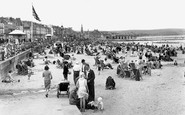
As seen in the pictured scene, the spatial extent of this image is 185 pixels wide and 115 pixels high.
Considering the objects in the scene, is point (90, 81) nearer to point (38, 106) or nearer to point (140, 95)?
point (38, 106)

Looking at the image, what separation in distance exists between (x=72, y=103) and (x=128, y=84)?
6.39 m

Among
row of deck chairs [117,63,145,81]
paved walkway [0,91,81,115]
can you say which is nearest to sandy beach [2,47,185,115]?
row of deck chairs [117,63,145,81]

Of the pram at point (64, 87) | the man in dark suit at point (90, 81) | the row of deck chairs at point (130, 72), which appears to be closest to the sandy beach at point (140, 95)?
the row of deck chairs at point (130, 72)

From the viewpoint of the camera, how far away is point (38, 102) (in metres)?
10.0

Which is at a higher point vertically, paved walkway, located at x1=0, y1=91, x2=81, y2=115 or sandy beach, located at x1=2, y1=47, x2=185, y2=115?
paved walkway, located at x1=0, y1=91, x2=81, y2=115

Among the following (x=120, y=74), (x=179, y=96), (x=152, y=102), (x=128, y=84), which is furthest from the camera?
(x=120, y=74)

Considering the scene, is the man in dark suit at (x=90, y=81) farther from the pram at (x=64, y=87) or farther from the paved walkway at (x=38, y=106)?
the pram at (x=64, y=87)

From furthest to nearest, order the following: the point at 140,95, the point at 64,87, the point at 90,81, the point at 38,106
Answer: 1. the point at 140,95
2. the point at 64,87
3. the point at 90,81
4. the point at 38,106

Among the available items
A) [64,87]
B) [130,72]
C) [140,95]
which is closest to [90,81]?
[64,87]

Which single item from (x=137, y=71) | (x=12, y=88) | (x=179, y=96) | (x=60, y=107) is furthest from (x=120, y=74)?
(x=60, y=107)

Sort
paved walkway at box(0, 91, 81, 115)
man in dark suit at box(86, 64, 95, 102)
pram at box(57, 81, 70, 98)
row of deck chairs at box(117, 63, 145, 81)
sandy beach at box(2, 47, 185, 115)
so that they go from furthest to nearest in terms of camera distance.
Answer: row of deck chairs at box(117, 63, 145, 81), pram at box(57, 81, 70, 98), sandy beach at box(2, 47, 185, 115), man in dark suit at box(86, 64, 95, 102), paved walkway at box(0, 91, 81, 115)

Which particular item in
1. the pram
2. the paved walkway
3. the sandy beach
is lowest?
the sandy beach

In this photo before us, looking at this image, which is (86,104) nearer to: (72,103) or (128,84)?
(72,103)

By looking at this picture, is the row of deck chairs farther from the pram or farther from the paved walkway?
the paved walkway
